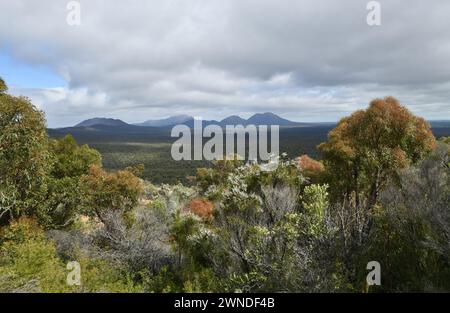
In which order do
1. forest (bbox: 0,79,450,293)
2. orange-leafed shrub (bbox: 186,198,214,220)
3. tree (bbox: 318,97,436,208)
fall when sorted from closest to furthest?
1. forest (bbox: 0,79,450,293)
2. tree (bbox: 318,97,436,208)
3. orange-leafed shrub (bbox: 186,198,214,220)

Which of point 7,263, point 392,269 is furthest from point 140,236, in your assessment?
point 392,269

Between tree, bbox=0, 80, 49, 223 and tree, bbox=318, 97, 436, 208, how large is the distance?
1196 cm

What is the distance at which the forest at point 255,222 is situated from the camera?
11453 millimetres

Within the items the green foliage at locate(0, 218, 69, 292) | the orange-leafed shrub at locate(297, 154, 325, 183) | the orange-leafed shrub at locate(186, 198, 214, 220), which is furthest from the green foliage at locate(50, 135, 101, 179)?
the orange-leafed shrub at locate(297, 154, 325, 183)

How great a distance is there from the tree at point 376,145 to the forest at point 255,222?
48 millimetres

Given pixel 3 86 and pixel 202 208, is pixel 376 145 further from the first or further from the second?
pixel 3 86

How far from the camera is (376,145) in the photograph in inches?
657

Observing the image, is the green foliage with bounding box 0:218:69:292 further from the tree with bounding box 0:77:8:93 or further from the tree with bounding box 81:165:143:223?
the tree with bounding box 0:77:8:93

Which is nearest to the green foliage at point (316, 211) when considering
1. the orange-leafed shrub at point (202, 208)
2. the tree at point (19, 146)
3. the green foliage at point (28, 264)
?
the green foliage at point (28, 264)

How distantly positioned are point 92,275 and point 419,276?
9.97 m

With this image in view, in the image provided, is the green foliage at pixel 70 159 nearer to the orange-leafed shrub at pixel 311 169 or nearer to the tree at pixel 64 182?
the tree at pixel 64 182

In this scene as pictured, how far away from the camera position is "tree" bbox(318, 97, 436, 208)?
16.2m

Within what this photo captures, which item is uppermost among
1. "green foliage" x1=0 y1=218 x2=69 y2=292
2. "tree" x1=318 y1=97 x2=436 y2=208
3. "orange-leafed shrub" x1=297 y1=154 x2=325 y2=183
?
"tree" x1=318 y1=97 x2=436 y2=208
